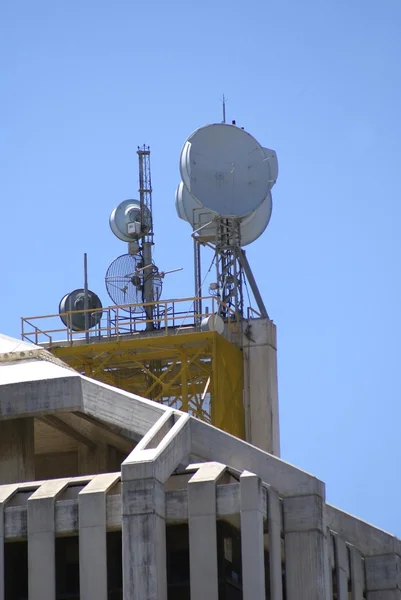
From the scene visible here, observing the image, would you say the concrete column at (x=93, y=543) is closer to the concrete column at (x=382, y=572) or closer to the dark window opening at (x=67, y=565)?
the dark window opening at (x=67, y=565)

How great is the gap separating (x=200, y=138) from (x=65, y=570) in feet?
82.7

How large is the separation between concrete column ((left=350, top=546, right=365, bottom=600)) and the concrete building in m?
1.38

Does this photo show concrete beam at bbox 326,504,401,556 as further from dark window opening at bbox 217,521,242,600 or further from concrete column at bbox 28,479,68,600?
concrete column at bbox 28,479,68,600

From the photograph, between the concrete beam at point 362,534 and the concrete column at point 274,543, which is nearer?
the concrete column at point 274,543

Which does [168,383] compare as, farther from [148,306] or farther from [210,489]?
[210,489]

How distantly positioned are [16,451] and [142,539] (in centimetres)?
762

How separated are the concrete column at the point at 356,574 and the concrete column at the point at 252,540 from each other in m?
7.68

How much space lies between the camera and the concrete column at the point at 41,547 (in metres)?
45.3

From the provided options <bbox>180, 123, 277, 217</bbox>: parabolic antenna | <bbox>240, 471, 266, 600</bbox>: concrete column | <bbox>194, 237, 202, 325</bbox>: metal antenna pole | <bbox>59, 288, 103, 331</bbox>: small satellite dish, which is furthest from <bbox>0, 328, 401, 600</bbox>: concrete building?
<bbox>59, 288, 103, 331</bbox>: small satellite dish

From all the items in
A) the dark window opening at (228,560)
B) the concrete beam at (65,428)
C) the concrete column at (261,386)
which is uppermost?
the concrete column at (261,386)

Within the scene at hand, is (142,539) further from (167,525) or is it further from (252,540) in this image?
(252,540)

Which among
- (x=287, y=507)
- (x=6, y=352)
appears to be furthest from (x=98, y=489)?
(x=6, y=352)

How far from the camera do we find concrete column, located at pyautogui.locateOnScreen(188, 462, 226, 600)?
44.3 m

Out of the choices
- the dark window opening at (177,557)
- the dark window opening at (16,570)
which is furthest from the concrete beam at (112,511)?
the dark window opening at (177,557)
